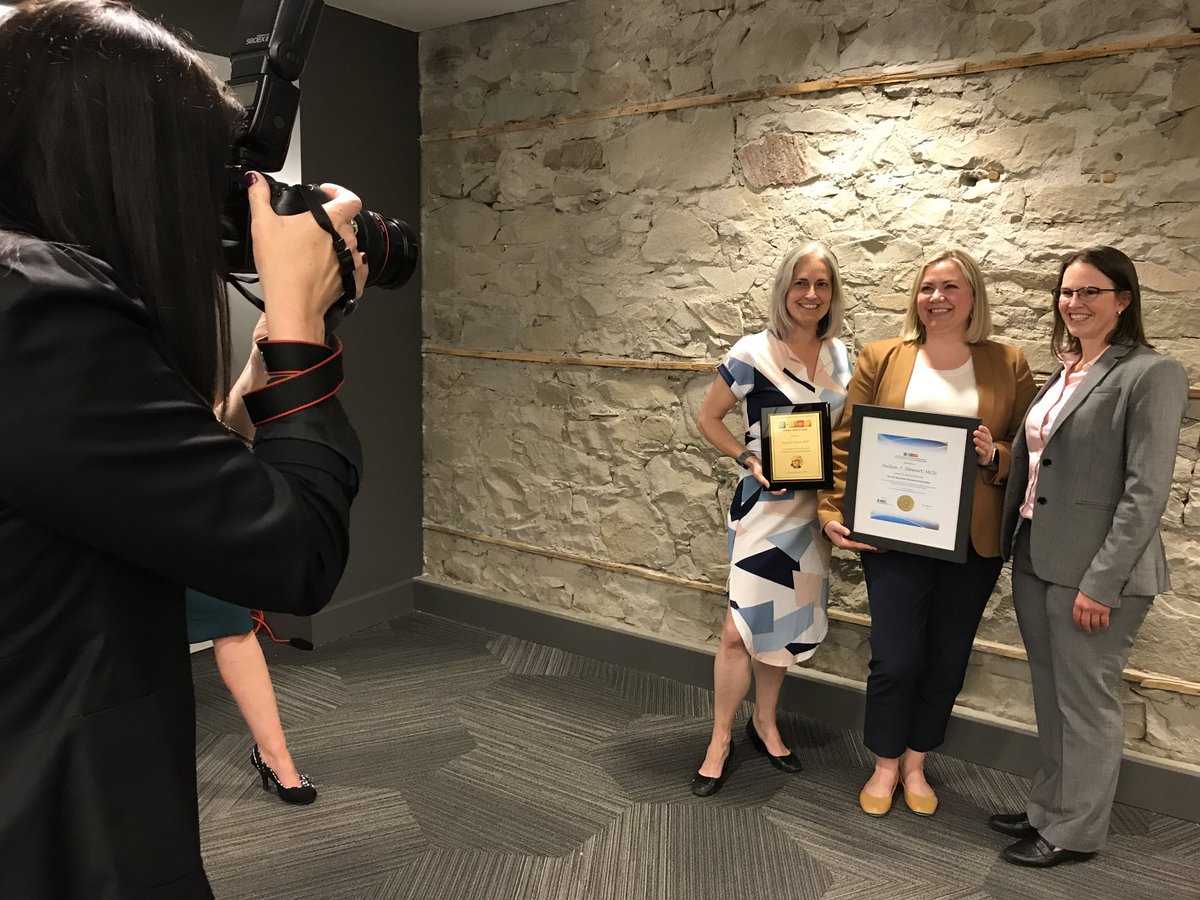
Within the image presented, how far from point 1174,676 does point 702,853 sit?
154 cm

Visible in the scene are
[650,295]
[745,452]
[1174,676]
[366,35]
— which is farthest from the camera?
[366,35]

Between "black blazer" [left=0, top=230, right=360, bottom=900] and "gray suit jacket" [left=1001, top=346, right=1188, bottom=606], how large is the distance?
2.10 m

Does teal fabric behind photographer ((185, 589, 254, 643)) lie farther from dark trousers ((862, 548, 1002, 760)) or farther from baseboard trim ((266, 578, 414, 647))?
dark trousers ((862, 548, 1002, 760))

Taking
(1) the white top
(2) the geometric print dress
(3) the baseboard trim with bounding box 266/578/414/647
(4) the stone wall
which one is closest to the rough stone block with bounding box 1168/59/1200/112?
(4) the stone wall

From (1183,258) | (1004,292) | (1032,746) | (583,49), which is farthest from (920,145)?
(1032,746)

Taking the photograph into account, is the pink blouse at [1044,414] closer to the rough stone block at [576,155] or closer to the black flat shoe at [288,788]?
the rough stone block at [576,155]

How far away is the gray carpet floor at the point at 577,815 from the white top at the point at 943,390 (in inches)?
49.1

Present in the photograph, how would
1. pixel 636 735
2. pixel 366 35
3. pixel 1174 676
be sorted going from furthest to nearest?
pixel 366 35 → pixel 636 735 → pixel 1174 676

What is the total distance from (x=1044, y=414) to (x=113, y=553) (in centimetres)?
239

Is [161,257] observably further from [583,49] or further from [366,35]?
[366,35]

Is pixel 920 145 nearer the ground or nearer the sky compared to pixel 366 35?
nearer the ground

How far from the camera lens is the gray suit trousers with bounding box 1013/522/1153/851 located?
238 centimetres

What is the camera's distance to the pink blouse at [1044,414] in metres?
2.43

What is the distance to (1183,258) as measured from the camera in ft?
8.56
